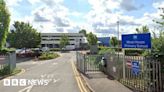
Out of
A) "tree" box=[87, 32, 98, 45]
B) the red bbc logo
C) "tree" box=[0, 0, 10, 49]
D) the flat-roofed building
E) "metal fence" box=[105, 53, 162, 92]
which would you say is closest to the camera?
"metal fence" box=[105, 53, 162, 92]

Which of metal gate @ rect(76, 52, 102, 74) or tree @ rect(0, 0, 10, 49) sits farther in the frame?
tree @ rect(0, 0, 10, 49)

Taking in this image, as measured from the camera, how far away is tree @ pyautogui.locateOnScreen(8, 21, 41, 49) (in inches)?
2849

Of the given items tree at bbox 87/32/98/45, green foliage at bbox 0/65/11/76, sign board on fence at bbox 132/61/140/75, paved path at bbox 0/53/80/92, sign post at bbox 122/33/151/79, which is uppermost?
tree at bbox 87/32/98/45

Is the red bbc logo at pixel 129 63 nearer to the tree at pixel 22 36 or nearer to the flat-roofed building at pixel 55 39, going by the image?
the tree at pixel 22 36

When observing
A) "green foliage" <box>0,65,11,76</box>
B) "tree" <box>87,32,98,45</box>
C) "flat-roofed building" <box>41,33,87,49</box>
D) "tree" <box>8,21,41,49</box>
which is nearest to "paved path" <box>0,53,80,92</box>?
"green foliage" <box>0,65,11,76</box>

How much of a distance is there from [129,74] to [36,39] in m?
58.2

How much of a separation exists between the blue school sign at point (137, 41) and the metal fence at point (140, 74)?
2.06ft

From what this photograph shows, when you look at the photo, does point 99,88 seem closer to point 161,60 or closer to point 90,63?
point 161,60

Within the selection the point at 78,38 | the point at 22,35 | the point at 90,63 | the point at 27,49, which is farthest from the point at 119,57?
the point at 78,38

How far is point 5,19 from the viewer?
30531mm

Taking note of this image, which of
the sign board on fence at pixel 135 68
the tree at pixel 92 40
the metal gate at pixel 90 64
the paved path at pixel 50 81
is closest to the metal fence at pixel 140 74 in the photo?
the sign board on fence at pixel 135 68

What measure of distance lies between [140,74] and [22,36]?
193ft

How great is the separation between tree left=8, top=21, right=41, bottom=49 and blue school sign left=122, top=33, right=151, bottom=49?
55014mm

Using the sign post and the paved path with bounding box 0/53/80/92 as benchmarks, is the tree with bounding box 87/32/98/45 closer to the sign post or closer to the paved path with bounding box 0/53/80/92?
the paved path with bounding box 0/53/80/92
